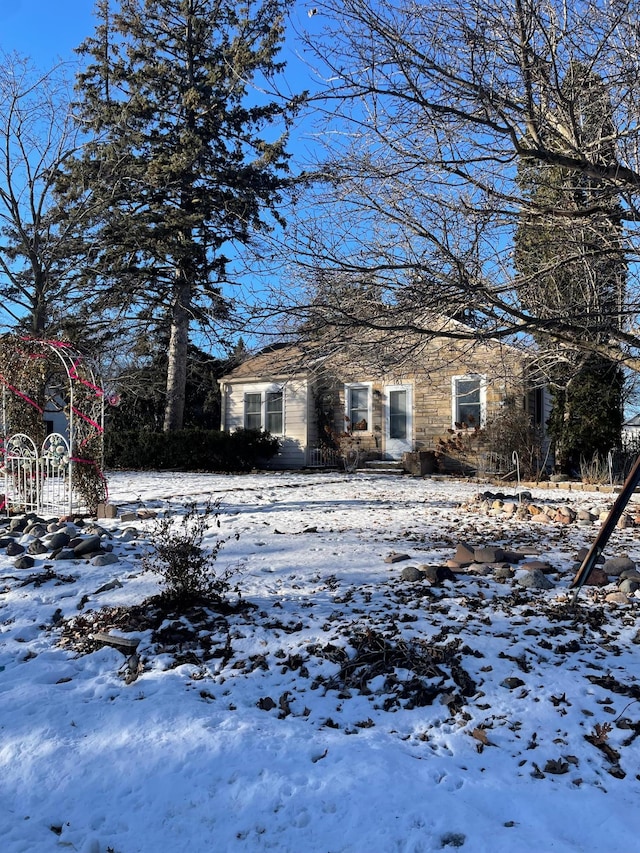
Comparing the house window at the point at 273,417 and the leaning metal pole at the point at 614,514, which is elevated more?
the house window at the point at 273,417

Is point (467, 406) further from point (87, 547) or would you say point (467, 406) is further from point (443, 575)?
point (87, 547)

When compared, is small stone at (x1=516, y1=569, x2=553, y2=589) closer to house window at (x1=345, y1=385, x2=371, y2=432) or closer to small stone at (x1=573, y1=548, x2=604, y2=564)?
small stone at (x1=573, y1=548, x2=604, y2=564)

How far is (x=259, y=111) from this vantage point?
18.8 m

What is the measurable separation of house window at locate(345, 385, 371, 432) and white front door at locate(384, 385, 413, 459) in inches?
22.7

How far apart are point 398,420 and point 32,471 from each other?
10454mm

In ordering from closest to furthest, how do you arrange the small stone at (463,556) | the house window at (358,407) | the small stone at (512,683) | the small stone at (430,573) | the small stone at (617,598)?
the small stone at (512,683)
the small stone at (617,598)
the small stone at (430,573)
the small stone at (463,556)
the house window at (358,407)

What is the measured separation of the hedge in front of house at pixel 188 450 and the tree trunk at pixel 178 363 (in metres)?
1.76

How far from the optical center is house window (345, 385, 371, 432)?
17.4m

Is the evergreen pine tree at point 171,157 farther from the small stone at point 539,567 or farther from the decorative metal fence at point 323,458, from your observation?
the small stone at point 539,567

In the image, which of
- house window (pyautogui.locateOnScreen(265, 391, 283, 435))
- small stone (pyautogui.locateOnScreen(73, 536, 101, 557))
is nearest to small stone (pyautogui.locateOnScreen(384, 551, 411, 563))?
small stone (pyautogui.locateOnScreen(73, 536, 101, 557))

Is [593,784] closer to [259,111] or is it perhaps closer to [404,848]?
[404,848]

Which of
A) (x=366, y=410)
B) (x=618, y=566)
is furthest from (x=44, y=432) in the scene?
(x=366, y=410)

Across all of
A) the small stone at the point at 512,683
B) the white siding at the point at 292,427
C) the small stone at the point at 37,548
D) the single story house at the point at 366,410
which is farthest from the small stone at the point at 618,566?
the white siding at the point at 292,427

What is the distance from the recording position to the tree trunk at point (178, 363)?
1892 cm
